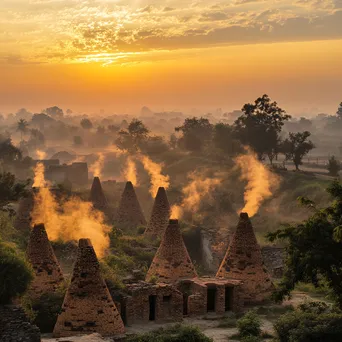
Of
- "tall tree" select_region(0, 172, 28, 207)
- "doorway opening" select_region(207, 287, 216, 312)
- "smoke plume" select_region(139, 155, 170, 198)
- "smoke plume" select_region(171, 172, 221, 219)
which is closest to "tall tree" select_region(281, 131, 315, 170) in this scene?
"smoke plume" select_region(171, 172, 221, 219)

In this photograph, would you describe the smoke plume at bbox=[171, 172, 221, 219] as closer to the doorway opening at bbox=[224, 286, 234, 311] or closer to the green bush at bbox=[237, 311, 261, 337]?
the doorway opening at bbox=[224, 286, 234, 311]

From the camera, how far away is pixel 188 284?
2212cm

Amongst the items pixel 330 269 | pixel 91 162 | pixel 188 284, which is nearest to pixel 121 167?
pixel 91 162

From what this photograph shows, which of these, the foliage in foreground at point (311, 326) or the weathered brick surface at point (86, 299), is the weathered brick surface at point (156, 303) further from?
the foliage in foreground at point (311, 326)

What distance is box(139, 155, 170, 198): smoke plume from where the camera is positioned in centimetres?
5495

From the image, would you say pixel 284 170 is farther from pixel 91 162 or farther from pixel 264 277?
pixel 91 162

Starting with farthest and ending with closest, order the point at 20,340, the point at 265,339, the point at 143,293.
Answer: the point at 143,293 < the point at 265,339 < the point at 20,340

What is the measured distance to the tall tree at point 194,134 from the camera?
73.5 meters

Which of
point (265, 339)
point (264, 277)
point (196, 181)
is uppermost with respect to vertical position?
point (196, 181)

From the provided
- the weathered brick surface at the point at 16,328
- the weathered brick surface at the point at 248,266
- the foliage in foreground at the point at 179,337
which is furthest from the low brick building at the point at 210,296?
the weathered brick surface at the point at 16,328

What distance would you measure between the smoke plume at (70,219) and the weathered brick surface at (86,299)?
30.2 ft

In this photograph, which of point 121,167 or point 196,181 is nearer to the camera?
point 196,181

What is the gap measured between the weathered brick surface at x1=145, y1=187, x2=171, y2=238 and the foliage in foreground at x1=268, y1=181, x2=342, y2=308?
13.1 metres

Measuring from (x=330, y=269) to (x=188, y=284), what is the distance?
611cm
